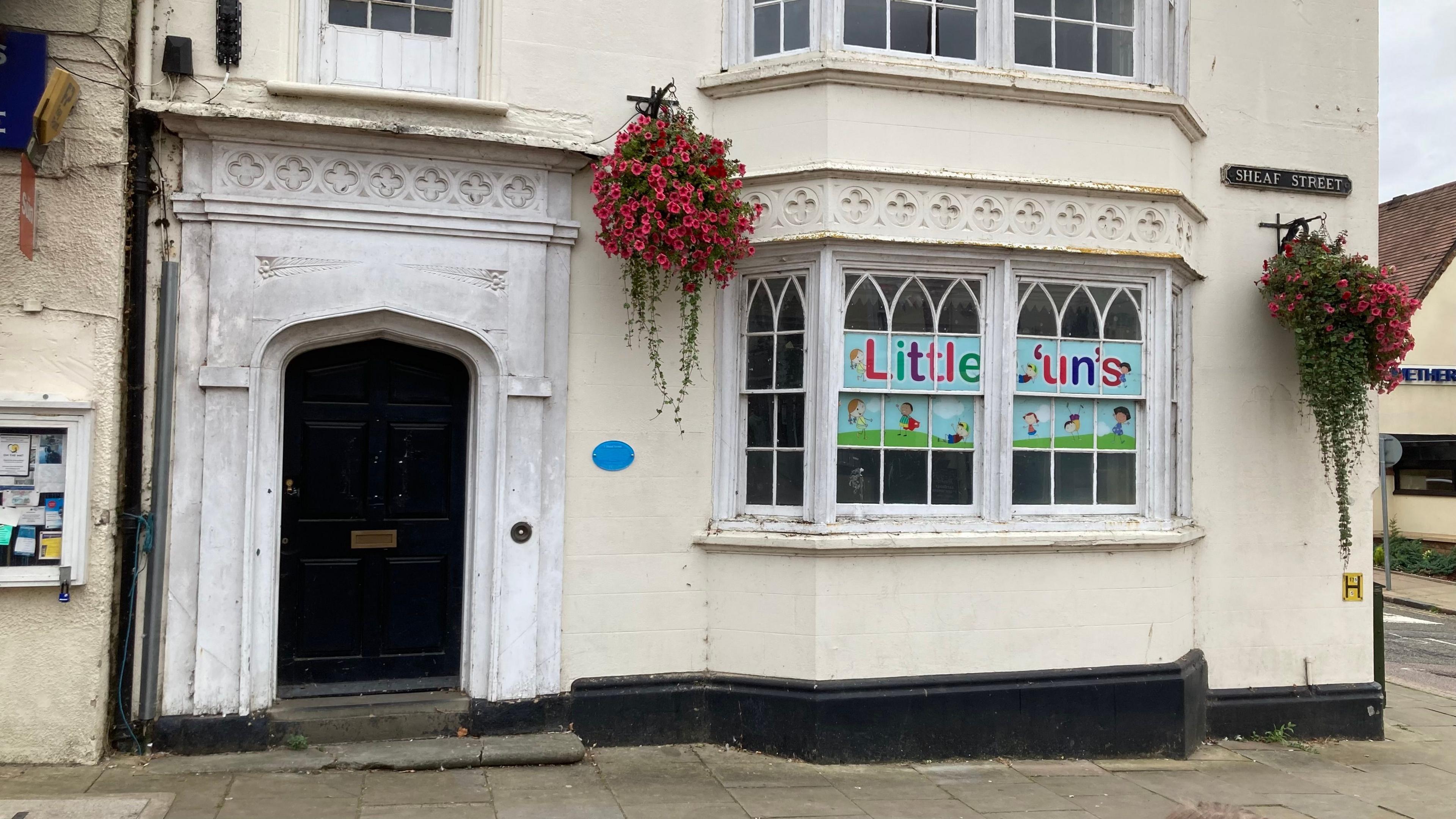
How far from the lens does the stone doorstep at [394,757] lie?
6121mm

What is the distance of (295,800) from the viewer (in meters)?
5.70

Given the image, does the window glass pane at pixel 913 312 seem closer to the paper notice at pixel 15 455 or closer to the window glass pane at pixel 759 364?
the window glass pane at pixel 759 364

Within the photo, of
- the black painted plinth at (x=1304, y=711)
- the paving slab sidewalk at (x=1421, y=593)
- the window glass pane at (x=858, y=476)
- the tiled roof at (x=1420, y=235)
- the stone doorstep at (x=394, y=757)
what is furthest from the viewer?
the tiled roof at (x=1420, y=235)

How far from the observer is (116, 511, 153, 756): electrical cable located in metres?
6.21

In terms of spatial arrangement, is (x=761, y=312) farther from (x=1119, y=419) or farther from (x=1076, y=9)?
(x=1076, y=9)

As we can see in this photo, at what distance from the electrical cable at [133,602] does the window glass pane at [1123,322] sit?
5955mm

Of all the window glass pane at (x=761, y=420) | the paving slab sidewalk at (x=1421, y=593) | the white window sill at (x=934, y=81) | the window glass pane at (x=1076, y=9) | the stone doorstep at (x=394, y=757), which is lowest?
the paving slab sidewalk at (x=1421, y=593)

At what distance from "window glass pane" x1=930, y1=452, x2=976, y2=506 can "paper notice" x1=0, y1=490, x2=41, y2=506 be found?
16.7ft

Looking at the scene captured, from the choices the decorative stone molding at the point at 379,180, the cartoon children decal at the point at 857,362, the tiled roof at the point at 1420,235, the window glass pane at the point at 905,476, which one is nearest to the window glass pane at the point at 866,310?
the cartoon children decal at the point at 857,362

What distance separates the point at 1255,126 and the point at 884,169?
3031mm

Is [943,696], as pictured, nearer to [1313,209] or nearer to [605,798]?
[605,798]

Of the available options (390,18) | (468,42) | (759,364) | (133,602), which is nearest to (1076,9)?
(759,364)

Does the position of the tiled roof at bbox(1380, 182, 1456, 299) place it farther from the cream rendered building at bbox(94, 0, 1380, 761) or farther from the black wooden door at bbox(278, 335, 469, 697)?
the black wooden door at bbox(278, 335, 469, 697)

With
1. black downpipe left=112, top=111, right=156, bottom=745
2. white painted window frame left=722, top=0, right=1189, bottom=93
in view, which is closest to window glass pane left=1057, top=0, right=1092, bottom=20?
white painted window frame left=722, top=0, right=1189, bottom=93
